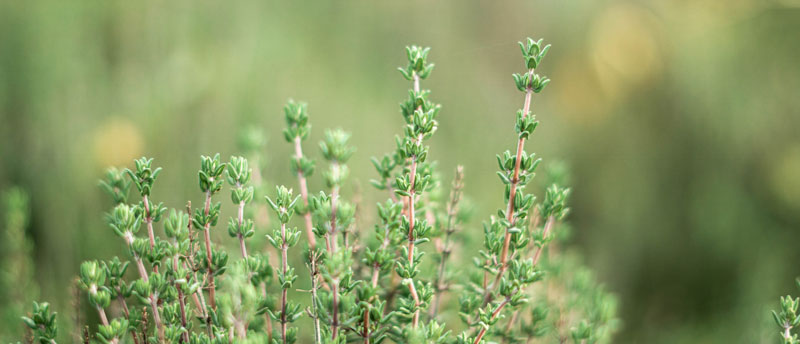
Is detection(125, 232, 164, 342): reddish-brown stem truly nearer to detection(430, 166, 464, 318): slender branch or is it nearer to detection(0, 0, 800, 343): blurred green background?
detection(430, 166, 464, 318): slender branch

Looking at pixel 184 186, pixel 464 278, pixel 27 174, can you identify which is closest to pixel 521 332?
pixel 464 278

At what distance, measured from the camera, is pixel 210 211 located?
53cm

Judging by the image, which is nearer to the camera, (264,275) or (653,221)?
(264,275)

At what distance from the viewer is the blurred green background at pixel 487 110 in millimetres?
1333

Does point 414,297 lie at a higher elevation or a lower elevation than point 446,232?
lower

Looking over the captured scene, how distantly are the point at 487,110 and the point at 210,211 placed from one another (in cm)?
139

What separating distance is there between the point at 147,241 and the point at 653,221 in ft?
4.54

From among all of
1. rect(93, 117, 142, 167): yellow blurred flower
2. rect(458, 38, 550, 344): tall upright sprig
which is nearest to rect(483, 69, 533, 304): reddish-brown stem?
rect(458, 38, 550, 344): tall upright sprig

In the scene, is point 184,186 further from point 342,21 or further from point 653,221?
point 653,221

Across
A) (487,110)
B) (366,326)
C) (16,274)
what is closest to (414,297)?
(366,326)

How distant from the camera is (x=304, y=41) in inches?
Answer: 66.3

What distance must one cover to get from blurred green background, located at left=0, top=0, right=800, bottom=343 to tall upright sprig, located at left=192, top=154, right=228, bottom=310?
24.8 inches

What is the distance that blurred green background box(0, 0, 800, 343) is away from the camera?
133 cm

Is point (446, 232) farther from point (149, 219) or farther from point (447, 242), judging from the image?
point (149, 219)
